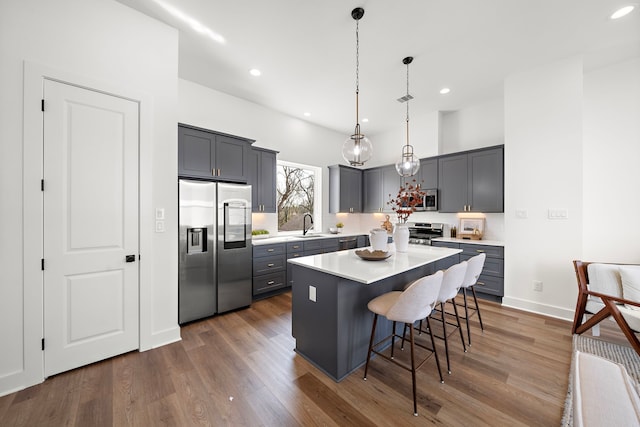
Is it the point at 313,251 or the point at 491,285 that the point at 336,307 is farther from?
the point at 491,285

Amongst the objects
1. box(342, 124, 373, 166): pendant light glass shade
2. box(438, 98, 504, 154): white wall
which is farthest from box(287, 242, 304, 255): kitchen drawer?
box(438, 98, 504, 154): white wall

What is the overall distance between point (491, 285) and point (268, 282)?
3.44m

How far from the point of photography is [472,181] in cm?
429

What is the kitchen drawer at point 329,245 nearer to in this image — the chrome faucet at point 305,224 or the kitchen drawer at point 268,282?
the chrome faucet at point 305,224

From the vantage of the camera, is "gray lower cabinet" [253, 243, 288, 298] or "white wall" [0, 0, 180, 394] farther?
"gray lower cabinet" [253, 243, 288, 298]

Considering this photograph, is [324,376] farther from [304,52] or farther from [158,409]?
[304,52]

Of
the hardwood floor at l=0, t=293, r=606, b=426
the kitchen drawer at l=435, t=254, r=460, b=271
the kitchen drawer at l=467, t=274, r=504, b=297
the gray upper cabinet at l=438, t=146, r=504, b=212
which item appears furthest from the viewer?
the gray upper cabinet at l=438, t=146, r=504, b=212

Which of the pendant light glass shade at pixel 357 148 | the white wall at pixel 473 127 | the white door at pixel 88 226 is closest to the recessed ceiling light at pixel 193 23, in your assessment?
the white door at pixel 88 226

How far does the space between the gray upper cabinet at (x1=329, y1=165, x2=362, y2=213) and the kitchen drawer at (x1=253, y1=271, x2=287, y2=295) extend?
7.03 ft

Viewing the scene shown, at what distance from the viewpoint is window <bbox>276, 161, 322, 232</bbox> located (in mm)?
5070

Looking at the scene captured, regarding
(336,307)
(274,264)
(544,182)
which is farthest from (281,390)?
(544,182)

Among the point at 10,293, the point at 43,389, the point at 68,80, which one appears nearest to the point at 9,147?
the point at 68,80

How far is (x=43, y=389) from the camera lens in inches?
74.1

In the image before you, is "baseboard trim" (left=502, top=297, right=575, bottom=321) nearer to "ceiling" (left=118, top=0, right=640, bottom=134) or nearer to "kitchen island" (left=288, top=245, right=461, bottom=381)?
"kitchen island" (left=288, top=245, right=461, bottom=381)
